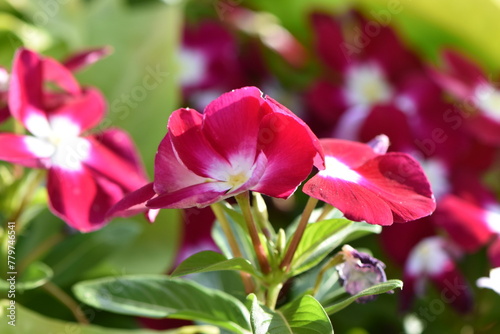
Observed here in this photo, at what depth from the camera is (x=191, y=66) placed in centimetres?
101

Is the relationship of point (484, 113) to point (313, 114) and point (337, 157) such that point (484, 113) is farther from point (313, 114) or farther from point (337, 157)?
point (337, 157)

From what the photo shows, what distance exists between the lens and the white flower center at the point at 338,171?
1.36 ft

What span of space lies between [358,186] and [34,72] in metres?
0.28

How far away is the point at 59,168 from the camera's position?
542 mm

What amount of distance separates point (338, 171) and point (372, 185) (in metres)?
0.02

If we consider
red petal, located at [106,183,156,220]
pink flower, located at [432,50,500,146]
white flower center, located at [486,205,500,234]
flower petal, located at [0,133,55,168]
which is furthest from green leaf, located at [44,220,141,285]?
pink flower, located at [432,50,500,146]

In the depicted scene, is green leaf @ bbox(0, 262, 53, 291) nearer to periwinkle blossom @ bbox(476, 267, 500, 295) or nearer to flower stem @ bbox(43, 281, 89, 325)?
flower stem @ bbox(43, 281, 89, 325)

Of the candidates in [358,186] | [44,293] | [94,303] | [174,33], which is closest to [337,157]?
[358,186]

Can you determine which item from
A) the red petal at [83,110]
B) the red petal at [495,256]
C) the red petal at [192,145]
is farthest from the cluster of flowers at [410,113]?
the red petal at [83,110]

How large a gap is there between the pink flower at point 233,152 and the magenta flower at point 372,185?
19mm

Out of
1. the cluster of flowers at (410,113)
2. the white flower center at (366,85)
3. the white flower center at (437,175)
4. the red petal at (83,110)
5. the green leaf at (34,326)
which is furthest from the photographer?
the white flower center at (366,85)

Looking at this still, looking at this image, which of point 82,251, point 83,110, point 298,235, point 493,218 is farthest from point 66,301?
point 493,218

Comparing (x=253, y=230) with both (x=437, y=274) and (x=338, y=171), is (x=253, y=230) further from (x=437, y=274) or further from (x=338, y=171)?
(x=437, y=274)

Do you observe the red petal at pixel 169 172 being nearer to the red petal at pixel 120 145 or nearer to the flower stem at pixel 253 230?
the flower stem at pixel 253 230
